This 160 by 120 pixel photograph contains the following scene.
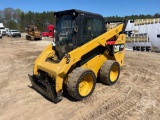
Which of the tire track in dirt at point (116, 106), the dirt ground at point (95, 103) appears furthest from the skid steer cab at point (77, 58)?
the tire track in dirt at point (116, 106)

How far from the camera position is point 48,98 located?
19.1 ft

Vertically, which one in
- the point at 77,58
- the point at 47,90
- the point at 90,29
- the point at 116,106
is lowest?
the point at 116,106

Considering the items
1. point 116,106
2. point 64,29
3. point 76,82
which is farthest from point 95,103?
point 64,29

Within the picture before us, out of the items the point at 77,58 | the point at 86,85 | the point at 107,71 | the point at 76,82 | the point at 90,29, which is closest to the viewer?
the point at 76,82

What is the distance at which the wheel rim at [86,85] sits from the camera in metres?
5.64

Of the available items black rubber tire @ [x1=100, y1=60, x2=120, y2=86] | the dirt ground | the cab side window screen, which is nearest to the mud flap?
the dirt ground

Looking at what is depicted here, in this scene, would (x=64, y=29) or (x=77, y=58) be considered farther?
(x=64, y=29)

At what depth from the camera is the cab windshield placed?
6000mm

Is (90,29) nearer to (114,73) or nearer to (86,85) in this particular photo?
(86,85)

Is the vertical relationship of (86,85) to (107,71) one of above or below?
below

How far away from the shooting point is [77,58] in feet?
18.2

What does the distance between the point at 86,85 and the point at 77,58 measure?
90 cm

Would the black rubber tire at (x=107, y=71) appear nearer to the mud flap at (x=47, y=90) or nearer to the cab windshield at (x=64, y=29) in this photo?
the cab windshield at (x=64, y=29)

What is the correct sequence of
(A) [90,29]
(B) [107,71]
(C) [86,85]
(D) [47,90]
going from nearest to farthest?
(D) [47,90] < (C) [86,85] < (A) [90,29] < (B) [107,71]
